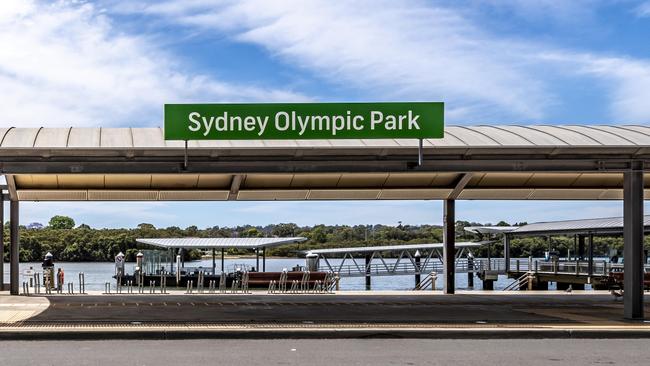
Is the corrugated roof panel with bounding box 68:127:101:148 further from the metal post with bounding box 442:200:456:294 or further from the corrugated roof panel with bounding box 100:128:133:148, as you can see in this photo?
the metal post with bounding box 442:200:456:294

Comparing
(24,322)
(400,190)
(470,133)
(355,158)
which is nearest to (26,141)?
(24,322)

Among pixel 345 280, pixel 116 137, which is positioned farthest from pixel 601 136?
pixel 345 280

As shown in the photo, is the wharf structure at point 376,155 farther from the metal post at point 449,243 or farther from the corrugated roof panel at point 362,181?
the metal post at point 449,243

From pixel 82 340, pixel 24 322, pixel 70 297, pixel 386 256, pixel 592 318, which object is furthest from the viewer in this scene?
pixel 386 256

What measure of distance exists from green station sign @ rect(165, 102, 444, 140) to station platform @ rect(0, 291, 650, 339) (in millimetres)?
3679

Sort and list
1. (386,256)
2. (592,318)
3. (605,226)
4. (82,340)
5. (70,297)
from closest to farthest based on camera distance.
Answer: (82,340) → (592,318) → (70,297) → (605,226) → (386,256)

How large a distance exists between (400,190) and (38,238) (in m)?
80.6

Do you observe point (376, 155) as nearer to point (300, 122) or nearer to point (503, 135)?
point (300, 122)

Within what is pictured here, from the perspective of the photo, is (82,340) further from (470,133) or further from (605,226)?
(605,226)

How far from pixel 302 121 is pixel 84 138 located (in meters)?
4.53

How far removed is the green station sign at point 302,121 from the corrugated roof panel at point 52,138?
2.23 m

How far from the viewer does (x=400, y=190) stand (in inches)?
953

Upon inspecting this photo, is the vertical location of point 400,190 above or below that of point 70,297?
above
